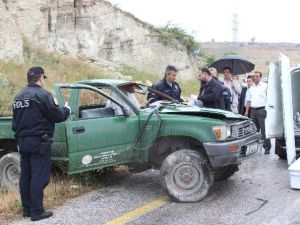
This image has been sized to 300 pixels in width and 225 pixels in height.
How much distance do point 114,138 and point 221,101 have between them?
275 cm

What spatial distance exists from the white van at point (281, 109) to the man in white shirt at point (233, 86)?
174 cm

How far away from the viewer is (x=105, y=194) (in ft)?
21.8

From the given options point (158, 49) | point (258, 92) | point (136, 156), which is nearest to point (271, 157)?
point (258, 92)

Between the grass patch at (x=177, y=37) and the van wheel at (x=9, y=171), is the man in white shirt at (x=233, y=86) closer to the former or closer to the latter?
the van wheel at (x=9, y=171)

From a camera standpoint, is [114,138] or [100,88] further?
[100,88]

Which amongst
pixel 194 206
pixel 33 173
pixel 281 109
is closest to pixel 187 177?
pixel 194 206

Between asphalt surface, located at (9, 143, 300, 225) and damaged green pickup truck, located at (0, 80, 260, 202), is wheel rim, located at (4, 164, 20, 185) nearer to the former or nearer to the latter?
damaged green pickup truck, located at (0, 80, 260, 202)

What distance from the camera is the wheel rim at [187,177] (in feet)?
20.7

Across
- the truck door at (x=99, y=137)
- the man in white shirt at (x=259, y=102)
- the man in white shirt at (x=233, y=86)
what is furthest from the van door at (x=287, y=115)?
the man in white shirt at (x=233, y=86)

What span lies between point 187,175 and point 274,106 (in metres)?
2.88

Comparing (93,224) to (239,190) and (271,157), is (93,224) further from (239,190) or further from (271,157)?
(271,157)

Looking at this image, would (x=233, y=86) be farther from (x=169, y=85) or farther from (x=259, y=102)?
(x=169, y=85)

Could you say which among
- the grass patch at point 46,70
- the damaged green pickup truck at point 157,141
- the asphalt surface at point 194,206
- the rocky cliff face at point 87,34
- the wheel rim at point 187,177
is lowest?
the asphalt surface at point 194,206

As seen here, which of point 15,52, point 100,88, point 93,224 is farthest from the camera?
point 15,52
